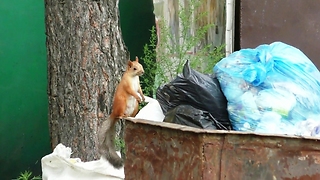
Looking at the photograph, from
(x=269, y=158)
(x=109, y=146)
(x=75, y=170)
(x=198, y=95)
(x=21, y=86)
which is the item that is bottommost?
(x=75, y=170)

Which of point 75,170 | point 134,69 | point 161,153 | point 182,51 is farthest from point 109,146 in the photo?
point 182,51

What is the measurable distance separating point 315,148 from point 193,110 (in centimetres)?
76

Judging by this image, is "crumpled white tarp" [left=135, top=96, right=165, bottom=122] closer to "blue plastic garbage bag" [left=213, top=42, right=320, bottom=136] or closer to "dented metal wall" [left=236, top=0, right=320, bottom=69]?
"blue plastic garbage bag" [left=213, top=42, right=320, bottom=136]

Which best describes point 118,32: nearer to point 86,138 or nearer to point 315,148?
point 86,138

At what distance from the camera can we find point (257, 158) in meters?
1.99

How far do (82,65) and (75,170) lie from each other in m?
0.87

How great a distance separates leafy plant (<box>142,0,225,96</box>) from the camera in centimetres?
482

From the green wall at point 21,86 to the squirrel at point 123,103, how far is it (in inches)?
84.6

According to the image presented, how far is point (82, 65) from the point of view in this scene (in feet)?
13.0

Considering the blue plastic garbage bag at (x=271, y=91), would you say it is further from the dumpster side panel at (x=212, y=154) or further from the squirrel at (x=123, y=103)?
the squirrel at (x=123, y=103)

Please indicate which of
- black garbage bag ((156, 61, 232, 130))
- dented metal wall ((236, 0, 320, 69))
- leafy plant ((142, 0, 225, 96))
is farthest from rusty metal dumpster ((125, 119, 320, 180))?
dented metal wall ((236, 0, 320, 69))

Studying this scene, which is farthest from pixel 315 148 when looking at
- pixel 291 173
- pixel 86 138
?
pixel 86 138

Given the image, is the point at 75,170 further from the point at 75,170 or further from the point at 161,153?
the point at 161,153

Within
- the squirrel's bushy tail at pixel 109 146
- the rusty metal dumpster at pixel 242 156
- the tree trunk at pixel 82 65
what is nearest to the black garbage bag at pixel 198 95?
the rusty metal dumpster at pixel 242 156
